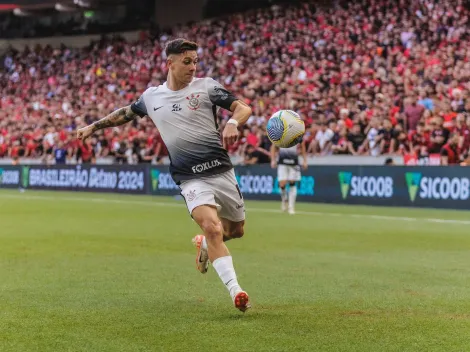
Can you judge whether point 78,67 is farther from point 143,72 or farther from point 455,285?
point 455,285

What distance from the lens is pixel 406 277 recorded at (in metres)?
11.0

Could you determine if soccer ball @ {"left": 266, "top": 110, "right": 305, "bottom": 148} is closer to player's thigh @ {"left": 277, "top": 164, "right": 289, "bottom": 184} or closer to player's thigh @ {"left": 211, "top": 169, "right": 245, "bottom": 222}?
player's thigh @ {"left": 211, "top": 169, "right": 245, "bottom": 222}

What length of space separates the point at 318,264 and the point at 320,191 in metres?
16.2

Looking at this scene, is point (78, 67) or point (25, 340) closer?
point (25, 340)

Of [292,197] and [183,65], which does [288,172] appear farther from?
[183,65]

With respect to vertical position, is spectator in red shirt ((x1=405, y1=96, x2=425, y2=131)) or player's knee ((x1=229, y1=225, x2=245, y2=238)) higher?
spectator in red shirt ((x1=405, y1=96, x2=425, y2=131))

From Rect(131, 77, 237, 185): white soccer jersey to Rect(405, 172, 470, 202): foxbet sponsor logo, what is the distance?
52.6 ft

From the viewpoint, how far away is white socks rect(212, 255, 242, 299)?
819 centimetres

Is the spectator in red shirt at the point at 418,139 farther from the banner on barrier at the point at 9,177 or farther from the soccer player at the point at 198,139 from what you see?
the banner on barrier at the point at 9,177

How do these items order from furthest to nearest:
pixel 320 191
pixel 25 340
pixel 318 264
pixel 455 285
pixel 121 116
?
pixel 320 191, pixel 318 264, pixel 455 285, pixel 121 116, pixel 25 340

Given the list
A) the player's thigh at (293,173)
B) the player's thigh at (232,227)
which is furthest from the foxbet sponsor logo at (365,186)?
the player's thigh at (232,227)

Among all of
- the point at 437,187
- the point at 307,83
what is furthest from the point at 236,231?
the point at 307,83

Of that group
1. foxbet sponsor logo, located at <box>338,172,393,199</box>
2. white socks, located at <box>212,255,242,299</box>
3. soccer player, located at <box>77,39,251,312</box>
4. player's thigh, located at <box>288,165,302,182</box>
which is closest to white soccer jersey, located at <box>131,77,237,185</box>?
soccer player, located at <box>77,39,251,312</box>

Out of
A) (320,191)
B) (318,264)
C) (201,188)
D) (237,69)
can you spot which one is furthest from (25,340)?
(237,69)
